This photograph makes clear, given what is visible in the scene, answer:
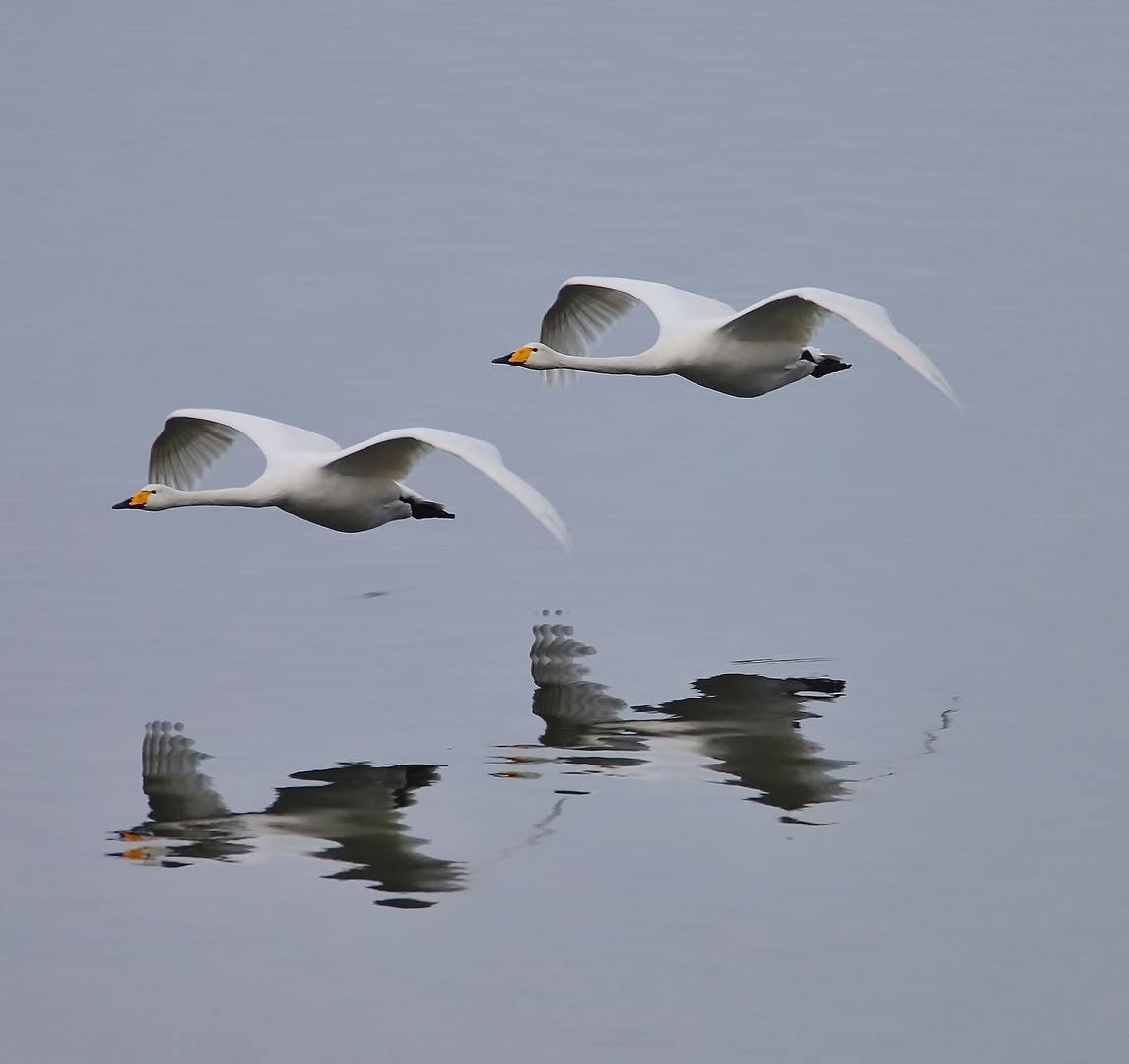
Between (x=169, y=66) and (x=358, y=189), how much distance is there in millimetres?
20529

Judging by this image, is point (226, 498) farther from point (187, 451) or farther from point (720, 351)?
point (720, 351)

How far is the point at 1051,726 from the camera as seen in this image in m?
22.2

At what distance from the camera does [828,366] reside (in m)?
24.8

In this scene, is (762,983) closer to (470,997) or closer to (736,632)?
(470,997)

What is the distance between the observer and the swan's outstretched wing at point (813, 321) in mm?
20172

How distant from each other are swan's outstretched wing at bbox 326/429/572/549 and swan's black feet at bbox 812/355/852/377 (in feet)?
14.4

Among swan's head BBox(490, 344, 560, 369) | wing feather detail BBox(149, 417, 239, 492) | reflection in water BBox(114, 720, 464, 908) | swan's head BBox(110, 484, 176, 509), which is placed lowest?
reflection in water BBox(114, 720, 464, 908)

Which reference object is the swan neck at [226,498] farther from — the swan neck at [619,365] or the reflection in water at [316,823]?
the swan neck at [619,365]

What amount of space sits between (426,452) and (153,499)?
260 centimetres

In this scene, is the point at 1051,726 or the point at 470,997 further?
the point at 1051,726

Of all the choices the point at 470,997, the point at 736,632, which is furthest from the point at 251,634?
the point at 470,997

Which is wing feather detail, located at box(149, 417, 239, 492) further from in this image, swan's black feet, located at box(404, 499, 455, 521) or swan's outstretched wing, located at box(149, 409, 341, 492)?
swan's black feet, located at box(404, 499, 455, 521)

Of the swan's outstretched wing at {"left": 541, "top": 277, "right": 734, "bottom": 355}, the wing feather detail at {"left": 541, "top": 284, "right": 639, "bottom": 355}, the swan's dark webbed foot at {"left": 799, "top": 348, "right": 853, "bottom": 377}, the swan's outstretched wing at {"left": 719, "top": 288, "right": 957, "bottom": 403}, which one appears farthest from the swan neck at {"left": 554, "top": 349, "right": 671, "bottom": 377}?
the swan's dark webbed foot at {"left": 799, "top": 348, "right": 853, "bottom": 377}

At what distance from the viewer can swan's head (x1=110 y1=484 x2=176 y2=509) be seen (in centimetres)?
2284
